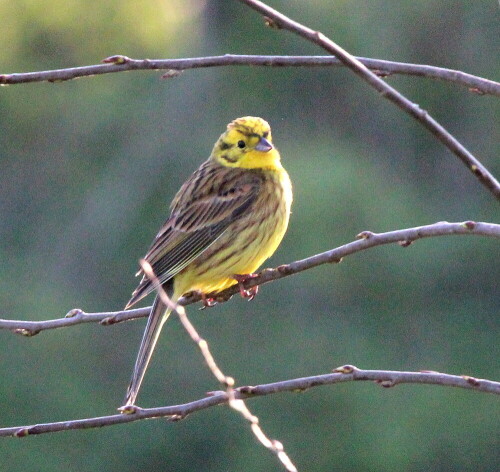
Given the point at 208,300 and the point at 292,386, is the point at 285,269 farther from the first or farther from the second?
the point at 208,300

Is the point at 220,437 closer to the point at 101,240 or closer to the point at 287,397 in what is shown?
the point at 287,397

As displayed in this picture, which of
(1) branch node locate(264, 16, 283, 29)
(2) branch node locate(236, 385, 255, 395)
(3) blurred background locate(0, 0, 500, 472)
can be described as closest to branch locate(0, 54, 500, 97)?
(1) branch node locate(264, 16, 283, 29)

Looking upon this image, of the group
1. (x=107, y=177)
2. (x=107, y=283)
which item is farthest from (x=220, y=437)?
(x=107, y=177)

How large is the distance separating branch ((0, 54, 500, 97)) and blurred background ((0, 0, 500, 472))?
868 centimetres

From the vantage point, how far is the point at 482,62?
599 inches

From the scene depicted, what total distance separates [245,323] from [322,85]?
345 centimetres

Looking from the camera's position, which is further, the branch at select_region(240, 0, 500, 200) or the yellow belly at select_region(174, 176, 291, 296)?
the yellow belly at select_region(174, 176, 291, 296)

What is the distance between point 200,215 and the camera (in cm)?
547

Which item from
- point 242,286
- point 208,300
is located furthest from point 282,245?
point 242,286

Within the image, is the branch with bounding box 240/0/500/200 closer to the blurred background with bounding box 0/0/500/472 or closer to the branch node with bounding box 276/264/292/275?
the branch node with bounding box 276/264/292/275

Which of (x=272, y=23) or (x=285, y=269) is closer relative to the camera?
(x=272, y=23)

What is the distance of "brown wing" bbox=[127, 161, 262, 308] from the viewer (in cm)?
521

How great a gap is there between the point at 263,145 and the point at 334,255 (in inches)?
76.6

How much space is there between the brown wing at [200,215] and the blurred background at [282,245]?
6.68 metres
